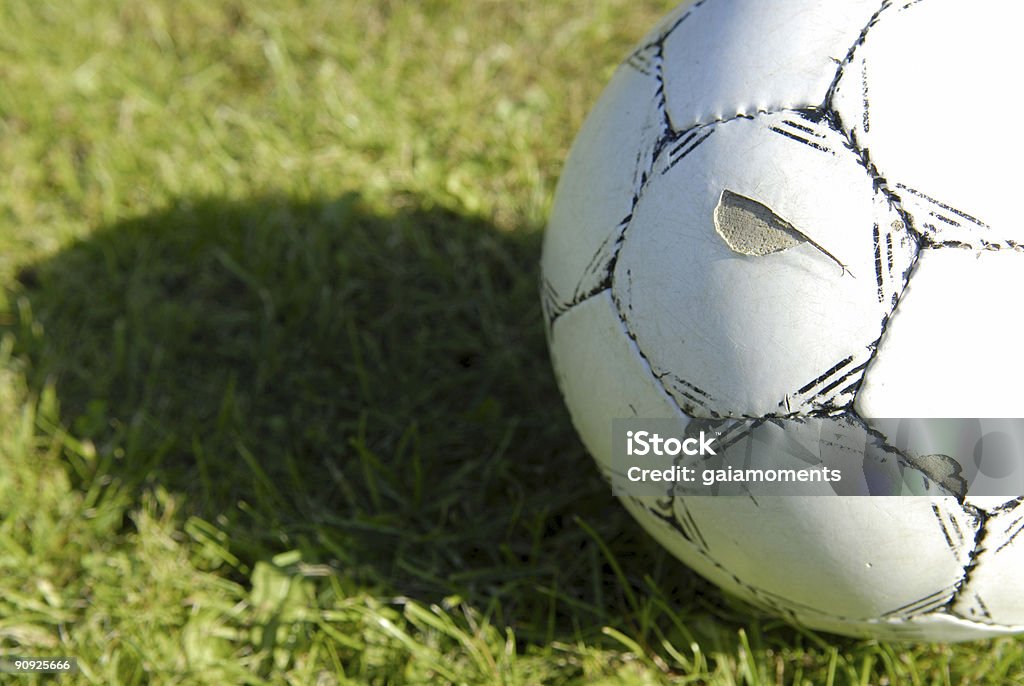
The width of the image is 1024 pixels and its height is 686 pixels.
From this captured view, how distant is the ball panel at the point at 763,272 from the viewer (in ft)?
4.78

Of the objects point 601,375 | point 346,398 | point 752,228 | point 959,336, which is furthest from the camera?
point 346,398

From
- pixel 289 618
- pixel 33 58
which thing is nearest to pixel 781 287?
pixel 289 618

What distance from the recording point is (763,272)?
1.51 metres

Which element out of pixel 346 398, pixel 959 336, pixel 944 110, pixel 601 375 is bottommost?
pixel 346 398

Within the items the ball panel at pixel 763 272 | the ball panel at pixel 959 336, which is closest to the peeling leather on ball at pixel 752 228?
the ball panel at pixel 763 272

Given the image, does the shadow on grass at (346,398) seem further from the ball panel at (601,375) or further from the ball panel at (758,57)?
the ball panel at (758,57)

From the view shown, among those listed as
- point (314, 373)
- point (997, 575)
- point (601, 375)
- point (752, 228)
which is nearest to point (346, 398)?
point (314, 373)

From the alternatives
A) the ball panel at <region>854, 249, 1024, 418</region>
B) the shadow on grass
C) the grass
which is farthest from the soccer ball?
the shadow on grass

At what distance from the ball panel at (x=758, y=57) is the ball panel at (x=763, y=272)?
0.15 ft

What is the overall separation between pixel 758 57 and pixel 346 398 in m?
1.51

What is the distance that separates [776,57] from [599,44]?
75.3 inches

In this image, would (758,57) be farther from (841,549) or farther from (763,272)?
(841,549)

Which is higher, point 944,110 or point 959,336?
point 944,110

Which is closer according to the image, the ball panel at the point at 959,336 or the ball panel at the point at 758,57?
the ball panel at the point at 959,336
